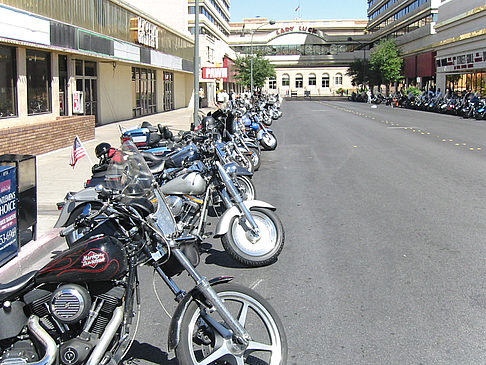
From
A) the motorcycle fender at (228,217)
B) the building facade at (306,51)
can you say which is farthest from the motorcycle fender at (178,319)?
the building facade at (306,51)

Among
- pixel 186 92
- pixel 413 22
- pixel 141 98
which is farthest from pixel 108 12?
pixel 413 22

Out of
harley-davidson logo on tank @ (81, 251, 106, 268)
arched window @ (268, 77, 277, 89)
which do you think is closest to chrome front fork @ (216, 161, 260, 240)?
harley-davidson logo on tank @ (81, 251, 106, 268)

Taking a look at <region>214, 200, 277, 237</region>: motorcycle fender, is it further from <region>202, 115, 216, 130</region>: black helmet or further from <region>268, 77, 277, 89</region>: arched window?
<region>268, 77, 277, 89</region>: arched window

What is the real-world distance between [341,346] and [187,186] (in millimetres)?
2696

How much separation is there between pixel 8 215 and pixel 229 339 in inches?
139

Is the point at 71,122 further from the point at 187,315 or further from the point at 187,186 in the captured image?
the point at 187,315

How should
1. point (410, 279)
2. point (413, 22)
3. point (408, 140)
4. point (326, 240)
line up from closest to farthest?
point (410, 279)
point (326, 240)
point (408, 140)
point (413, 22)

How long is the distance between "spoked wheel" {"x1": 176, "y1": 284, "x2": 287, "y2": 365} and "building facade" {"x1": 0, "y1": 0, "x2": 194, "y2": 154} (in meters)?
11.3

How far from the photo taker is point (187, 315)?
129 inches

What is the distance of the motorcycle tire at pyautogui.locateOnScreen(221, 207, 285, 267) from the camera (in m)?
5.83

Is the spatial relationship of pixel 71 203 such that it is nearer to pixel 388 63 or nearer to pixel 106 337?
pixel 106 337

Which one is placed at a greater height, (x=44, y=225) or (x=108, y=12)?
(x=108, y=12)

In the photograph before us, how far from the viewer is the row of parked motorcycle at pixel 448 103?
31591 millimetres

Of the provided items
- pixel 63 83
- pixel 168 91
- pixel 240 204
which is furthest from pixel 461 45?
pixel 240 204
